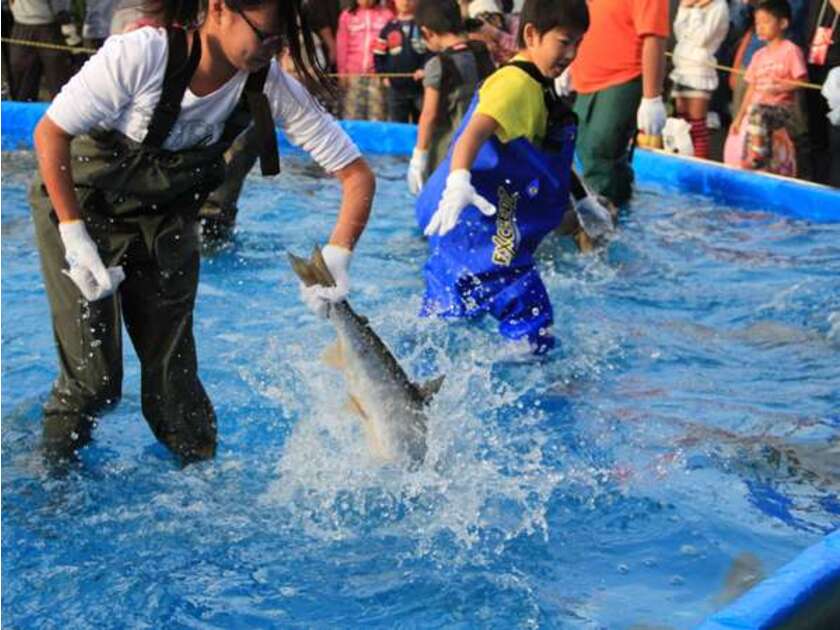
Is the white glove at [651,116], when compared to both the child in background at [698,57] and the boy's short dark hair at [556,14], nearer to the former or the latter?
the child in background at [698,57]

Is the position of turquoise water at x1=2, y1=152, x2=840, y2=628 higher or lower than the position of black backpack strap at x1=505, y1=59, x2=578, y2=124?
lower

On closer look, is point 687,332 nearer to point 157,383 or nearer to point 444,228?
point 444,228

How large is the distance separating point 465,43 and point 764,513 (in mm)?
4593

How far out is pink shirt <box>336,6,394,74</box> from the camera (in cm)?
A: 1301

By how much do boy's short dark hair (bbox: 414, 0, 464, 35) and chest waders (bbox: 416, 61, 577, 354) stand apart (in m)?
2.37

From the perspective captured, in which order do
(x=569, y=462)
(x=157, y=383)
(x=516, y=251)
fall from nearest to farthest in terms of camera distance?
(x=157, y=383), (x=569, y=462), (x=516, y=251)

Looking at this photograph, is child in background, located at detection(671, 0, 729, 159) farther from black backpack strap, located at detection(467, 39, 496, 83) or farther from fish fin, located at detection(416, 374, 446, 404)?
fish fin, located at detection(416, 374, 446, 404)

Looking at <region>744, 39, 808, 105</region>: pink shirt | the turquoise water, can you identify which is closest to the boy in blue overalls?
the turquoise water

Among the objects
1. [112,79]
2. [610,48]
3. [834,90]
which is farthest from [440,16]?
[112,79]

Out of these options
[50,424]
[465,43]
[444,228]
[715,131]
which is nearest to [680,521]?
[444,228]

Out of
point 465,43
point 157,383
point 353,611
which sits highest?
point 465,43

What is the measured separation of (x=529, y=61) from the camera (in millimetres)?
6230

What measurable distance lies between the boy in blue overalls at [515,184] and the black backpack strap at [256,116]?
1622 millimetres

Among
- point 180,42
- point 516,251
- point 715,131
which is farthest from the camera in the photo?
point 715,131
